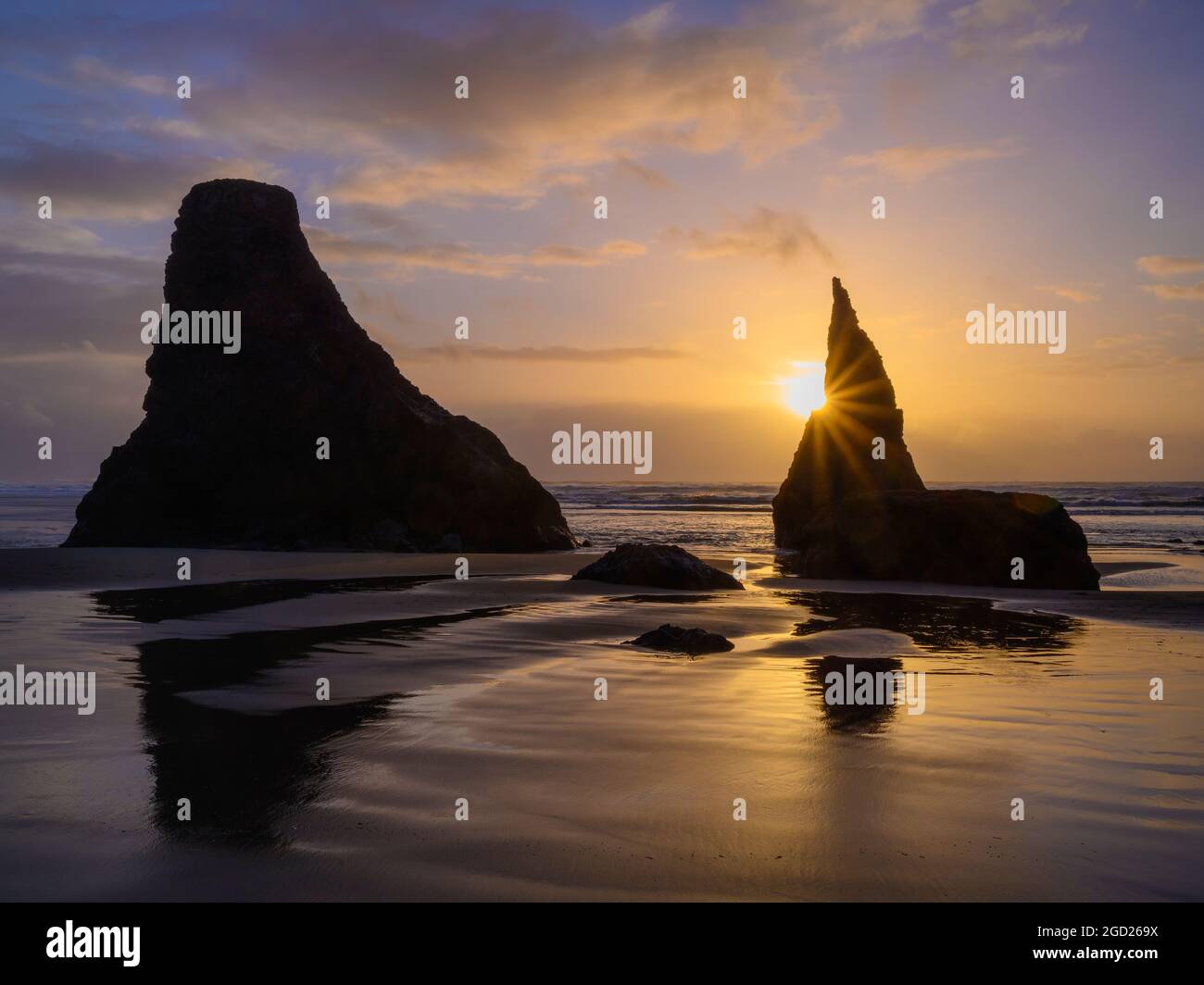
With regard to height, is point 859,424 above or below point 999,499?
above

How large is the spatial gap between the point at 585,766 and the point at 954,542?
46.9 feet

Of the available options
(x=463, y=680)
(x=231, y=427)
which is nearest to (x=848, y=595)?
(x=463, y=680)

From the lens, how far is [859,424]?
3309 cm

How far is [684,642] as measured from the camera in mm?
8719

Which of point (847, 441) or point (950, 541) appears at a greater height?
point (847, 441)

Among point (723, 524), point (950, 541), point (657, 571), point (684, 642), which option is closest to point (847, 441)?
point (723, 524)

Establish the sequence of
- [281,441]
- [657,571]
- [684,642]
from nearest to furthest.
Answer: [684,642]
[657,571]
[281,441]

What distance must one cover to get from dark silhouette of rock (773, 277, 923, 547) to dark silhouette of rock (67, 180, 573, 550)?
990cm

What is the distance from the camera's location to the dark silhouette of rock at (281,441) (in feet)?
83.3

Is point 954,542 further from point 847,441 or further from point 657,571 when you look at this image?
point 847,441

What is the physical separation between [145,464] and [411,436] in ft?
24.6

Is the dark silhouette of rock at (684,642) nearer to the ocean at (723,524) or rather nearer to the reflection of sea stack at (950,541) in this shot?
the reflection of sea stack at (950,541)

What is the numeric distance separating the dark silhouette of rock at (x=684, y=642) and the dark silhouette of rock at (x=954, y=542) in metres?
9.48
